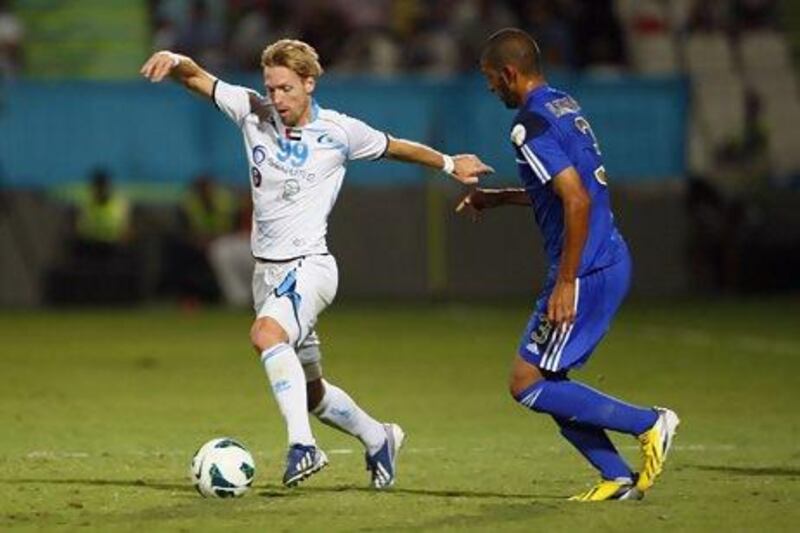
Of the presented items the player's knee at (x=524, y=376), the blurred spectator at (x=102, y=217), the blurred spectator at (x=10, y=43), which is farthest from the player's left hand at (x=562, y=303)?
the blurred spectator at (x=10, y=43)

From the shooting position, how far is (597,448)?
9969mm

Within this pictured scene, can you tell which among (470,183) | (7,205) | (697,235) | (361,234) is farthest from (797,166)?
(470,183)

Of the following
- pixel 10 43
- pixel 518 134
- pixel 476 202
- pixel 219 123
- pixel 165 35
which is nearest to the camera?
pixel 518 134

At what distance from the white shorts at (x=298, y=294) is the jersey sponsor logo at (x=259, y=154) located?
540 millimetres

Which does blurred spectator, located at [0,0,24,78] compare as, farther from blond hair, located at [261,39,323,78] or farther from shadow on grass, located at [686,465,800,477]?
shadow on grass, located at [686,465,800,477]

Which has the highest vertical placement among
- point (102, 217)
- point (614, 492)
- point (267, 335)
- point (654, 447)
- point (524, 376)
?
point (267, 335)

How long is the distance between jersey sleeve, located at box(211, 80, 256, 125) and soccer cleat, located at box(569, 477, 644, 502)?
2683 mm

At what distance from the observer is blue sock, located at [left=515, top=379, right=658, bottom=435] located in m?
9.78

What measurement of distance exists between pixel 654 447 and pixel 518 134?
5.48 ft

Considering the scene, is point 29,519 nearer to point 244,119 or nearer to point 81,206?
point 244,119

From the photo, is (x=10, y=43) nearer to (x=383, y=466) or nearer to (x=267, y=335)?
(x=383, y=466)

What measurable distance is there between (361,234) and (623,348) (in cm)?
802

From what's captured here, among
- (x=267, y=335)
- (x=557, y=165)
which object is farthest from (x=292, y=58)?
(x=557, y=165)

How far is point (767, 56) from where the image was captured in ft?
96.4
